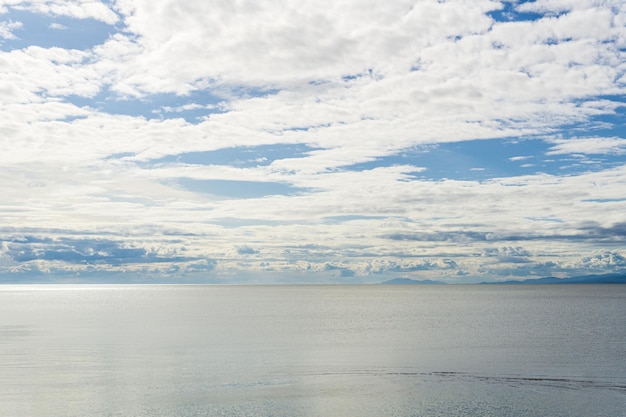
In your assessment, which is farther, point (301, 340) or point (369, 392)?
point (301, 340)

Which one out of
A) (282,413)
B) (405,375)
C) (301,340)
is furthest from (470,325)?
(282,413)

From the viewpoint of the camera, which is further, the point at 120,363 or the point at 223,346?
the point at 223,346

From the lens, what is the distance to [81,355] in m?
69.8

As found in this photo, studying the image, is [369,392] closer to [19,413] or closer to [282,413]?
[282,413]

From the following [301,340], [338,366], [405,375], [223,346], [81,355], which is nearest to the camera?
[405,375]

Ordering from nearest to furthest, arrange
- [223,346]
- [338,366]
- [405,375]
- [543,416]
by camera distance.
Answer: [543,416] → [405,375] → [338,366] → [223,346]

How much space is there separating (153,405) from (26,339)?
54.9 m

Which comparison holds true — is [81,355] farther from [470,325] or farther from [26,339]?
[470,325]

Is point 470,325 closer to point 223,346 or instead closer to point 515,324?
point 515,324

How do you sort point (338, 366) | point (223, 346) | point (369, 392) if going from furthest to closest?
point (223, 346), point (338, 366), point (369, 392)

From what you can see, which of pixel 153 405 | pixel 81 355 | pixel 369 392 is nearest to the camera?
pixel 153 405

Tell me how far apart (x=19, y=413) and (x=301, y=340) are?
4795cm

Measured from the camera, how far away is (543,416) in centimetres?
4022

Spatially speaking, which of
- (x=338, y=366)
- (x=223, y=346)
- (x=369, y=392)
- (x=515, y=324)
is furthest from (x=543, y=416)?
(x=515, y=324)
